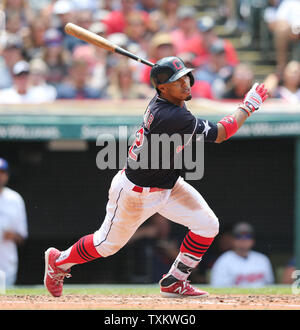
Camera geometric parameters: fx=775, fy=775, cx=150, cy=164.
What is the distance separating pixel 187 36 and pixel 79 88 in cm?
180

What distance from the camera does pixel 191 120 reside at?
4797 mm

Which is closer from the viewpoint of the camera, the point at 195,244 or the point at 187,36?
the point at 195,244

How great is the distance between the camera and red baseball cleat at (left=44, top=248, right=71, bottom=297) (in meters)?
5.40

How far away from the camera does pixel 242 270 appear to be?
7574 mm

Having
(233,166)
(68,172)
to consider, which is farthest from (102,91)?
(233,166)

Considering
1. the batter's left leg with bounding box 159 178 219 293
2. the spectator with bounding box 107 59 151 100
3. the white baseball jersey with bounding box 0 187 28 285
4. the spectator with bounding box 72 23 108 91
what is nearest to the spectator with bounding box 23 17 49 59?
the spectator with bounding box 72 23 108 91

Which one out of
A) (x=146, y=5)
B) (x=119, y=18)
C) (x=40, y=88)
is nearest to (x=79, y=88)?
(x=40, y=88)

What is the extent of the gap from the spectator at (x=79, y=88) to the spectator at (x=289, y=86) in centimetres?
198

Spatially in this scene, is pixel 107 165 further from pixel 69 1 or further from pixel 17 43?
pixel 69 1

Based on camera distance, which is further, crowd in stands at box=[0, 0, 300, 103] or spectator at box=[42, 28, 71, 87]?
spectator at box=[42, 28, 71, 87]

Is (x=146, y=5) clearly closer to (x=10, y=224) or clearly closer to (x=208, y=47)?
(x=208, y=47)

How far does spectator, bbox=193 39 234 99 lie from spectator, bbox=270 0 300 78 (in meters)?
0.77

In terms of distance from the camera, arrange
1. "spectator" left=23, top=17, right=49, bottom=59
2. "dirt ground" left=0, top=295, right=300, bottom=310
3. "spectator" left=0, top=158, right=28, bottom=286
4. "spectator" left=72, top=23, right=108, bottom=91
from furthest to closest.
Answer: "spectator" left=23, top=17, right=49, bottom=59
"spectator" left=72, top=23, right=108, bottom=91
"spectator" left=0, top=158, right=28, bottom=286
"dirt ground" left=0, top=295, right=300, bottom=310

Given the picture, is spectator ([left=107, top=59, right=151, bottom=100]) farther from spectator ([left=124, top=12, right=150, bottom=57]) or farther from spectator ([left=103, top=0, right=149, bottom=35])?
spectator ([left=103, top=0, right=149, bottom=35])
